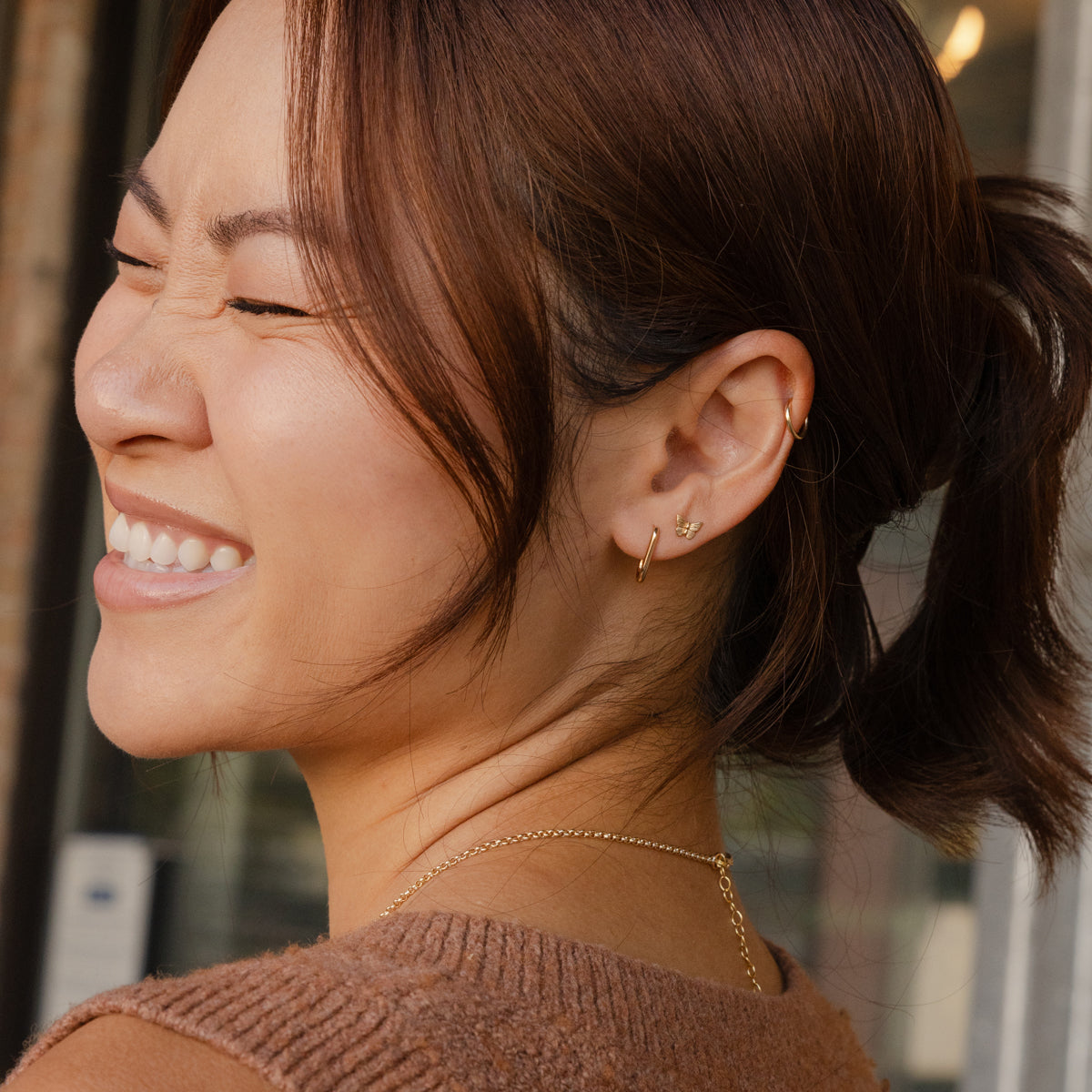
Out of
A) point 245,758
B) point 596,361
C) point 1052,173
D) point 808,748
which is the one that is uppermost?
point 1052,173

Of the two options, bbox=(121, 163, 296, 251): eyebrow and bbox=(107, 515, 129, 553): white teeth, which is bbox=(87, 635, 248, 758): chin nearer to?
bbox=(107, 515, 129, 553): white teeth

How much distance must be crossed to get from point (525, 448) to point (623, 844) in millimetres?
307

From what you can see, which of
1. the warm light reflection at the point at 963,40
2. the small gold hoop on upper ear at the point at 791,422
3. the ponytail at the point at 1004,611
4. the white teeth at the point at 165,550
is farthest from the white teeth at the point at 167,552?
the warm light reflection at the point at 963,40

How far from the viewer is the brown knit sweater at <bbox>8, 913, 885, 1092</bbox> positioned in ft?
2.08

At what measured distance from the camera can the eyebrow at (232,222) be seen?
0.85 m

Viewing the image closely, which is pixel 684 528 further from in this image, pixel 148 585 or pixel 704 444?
pixel 148 585

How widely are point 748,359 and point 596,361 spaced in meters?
0.12

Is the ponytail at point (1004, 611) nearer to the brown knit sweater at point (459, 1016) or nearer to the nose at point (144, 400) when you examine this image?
the brown knit sweater at point (459, 1016)

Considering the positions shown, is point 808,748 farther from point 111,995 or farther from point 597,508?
point 111,995

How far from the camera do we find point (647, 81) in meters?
Result: 0.86

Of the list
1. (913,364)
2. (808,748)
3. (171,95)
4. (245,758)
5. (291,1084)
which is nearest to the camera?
(291,1084)

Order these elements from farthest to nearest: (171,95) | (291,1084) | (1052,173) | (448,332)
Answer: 1. (1052,173)
2. (171,95)
3. (448,332)
4. (291,1084)

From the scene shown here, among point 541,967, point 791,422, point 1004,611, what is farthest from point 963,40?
point 541,967

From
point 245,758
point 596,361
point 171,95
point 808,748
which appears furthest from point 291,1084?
point 245,758
